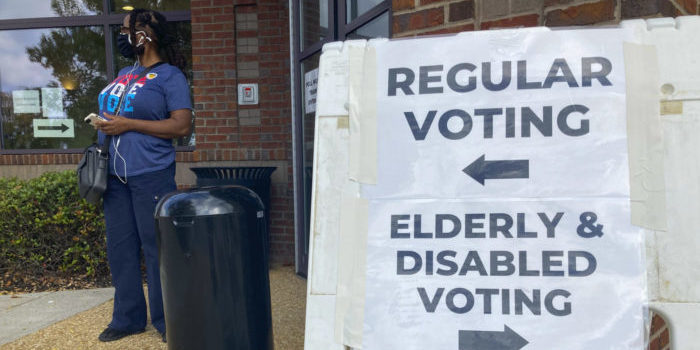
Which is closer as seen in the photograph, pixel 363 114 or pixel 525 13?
pixel 363 114

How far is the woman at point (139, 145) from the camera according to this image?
313 cm

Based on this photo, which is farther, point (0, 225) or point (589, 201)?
point (0, 225)

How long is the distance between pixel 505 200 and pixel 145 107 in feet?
8.35

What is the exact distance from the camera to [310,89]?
192 inches

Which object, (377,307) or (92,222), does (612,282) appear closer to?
(377,307)

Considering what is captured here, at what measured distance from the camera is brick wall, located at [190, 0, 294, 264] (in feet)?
18.2

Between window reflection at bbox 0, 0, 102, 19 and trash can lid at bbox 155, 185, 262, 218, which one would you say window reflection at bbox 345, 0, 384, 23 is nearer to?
trash can lid at bbox 155, 185, 262, 218

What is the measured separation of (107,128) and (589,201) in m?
2.80

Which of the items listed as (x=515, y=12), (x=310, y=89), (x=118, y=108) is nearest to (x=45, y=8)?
(x=310, y=89)

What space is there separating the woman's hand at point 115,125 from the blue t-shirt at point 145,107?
70 millimetres

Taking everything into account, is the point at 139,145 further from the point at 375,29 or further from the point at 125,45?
the point at 375,29

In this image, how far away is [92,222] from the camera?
507 centimetres

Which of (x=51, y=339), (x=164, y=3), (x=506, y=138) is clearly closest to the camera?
(x=506, y=138)

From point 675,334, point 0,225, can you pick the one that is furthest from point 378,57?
point 0,225
